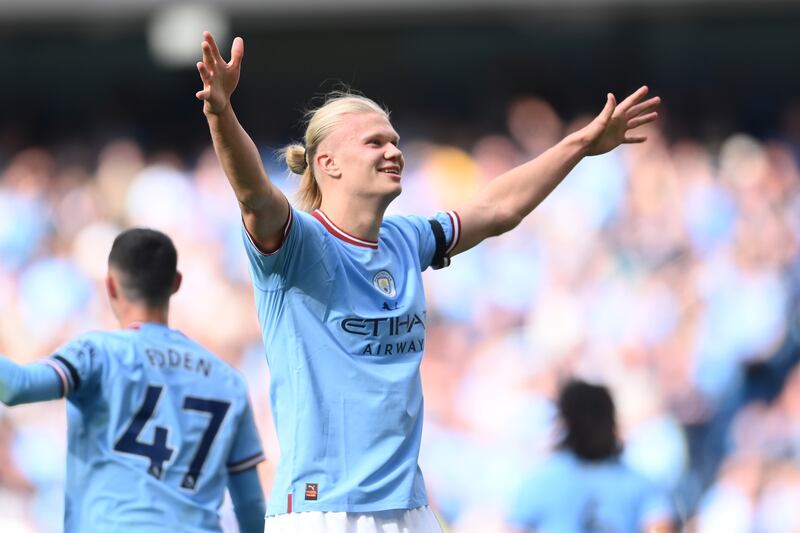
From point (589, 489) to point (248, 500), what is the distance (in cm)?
164

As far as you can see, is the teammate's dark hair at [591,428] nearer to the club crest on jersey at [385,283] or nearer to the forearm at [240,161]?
the club crest on jersey at [385,283]

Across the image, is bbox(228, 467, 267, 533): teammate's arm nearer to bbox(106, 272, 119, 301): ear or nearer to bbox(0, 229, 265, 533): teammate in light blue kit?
bbox(0, 229, 265, 533): teammate in light blue kit

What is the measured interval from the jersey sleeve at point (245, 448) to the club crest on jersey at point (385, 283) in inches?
47.2

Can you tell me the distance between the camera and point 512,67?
15352mm

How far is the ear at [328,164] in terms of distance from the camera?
4.08 meters

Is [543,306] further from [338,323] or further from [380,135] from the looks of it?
[338,323]

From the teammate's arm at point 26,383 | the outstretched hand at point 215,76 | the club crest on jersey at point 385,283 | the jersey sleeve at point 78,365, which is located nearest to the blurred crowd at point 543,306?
the jersey sleeve at point 78,365

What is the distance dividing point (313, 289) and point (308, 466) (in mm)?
508

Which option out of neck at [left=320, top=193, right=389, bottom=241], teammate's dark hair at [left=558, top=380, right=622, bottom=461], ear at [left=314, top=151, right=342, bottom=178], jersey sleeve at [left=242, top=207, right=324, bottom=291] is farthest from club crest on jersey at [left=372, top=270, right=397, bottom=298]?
teammate's dark hair at [left=558, top=380, right=622, bottom=461]

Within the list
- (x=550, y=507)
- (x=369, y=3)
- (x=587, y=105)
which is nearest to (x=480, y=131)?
(x=587, y=105)

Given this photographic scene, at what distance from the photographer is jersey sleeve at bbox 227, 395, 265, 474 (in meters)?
4.93

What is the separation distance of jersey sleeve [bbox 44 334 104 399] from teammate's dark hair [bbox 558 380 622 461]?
224 cm

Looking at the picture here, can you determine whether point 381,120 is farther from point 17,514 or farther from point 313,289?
point 17,514

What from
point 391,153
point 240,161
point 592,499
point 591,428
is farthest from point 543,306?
point 240,161
